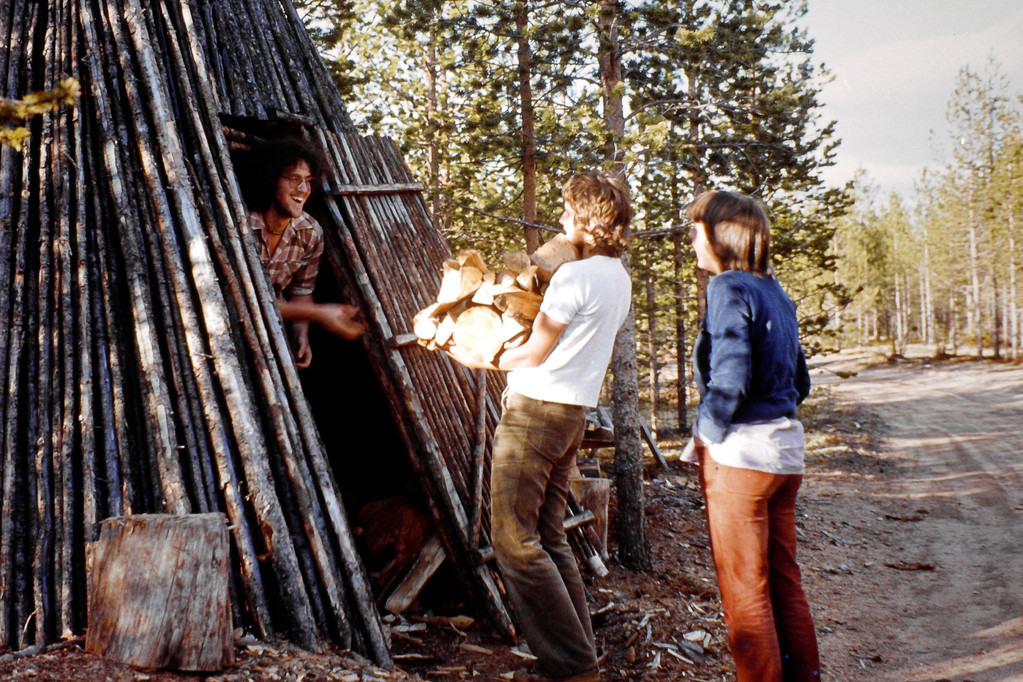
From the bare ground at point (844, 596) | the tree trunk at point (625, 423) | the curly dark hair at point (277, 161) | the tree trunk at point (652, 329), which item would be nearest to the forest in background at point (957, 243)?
the tree trunk at point (652, 329)

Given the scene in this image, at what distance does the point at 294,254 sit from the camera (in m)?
4.78

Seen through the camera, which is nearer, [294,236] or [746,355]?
[746,355]

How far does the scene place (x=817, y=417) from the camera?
17.8 meters

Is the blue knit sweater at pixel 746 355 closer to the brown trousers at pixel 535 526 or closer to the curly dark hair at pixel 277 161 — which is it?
the brown trousers at pixel 535 526

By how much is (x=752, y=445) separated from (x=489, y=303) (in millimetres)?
1465

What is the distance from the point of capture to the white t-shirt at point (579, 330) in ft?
9.58

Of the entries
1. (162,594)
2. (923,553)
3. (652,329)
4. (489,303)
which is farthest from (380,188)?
(652,329)

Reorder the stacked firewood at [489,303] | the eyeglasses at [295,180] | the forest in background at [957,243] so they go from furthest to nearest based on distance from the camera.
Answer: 1. the forest in background at [957,243]
2. the eyeglasses at [295,180]
3. the stacked firewood at [489,303]

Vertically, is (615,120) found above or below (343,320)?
above

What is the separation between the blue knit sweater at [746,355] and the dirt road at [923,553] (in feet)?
8.13

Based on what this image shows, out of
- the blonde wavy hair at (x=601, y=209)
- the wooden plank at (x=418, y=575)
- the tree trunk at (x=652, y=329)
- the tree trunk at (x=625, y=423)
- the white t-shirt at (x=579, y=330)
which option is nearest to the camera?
the white t-shirt at (x=579, y=330)

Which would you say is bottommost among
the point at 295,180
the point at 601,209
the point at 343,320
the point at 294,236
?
the point at 343,320

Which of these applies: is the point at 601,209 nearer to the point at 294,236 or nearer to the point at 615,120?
the point at 294,236

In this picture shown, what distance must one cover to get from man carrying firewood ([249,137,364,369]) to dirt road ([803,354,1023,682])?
155 inches
